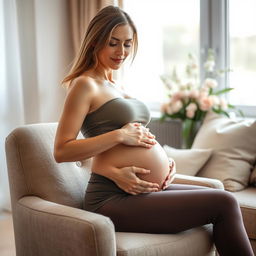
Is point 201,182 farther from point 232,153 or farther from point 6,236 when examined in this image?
point 6,236

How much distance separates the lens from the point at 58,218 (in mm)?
1735

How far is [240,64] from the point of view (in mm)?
3572

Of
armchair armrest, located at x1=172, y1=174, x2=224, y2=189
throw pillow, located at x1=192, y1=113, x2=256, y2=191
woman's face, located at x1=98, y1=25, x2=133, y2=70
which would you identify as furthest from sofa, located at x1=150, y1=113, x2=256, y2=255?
woman's face, located at x1=98, y1=25, x2=133, y2=70

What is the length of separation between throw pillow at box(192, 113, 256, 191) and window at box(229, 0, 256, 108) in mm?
685

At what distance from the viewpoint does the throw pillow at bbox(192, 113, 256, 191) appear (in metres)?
2.72

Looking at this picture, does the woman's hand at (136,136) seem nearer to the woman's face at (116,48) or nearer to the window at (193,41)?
the woman's face at (116,48)

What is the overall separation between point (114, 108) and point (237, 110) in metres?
1.86

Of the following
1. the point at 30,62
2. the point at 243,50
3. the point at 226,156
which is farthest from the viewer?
the point at 30,62

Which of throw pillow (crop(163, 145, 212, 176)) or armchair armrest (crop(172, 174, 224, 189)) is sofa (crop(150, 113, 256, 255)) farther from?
armchair armrest (crop(172, 174, 224, 189))

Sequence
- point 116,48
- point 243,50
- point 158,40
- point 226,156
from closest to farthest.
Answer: point 116,48 < point 226,156 < point 243,50 < point 158,40

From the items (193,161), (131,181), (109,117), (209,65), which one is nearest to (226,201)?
(131,181)

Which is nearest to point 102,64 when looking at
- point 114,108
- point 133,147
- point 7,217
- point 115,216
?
point 114,108

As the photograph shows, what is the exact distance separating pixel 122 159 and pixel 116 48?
18.0 inches

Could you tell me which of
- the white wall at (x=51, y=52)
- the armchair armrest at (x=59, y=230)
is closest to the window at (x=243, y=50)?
the white wall at (x=51, y=52)
